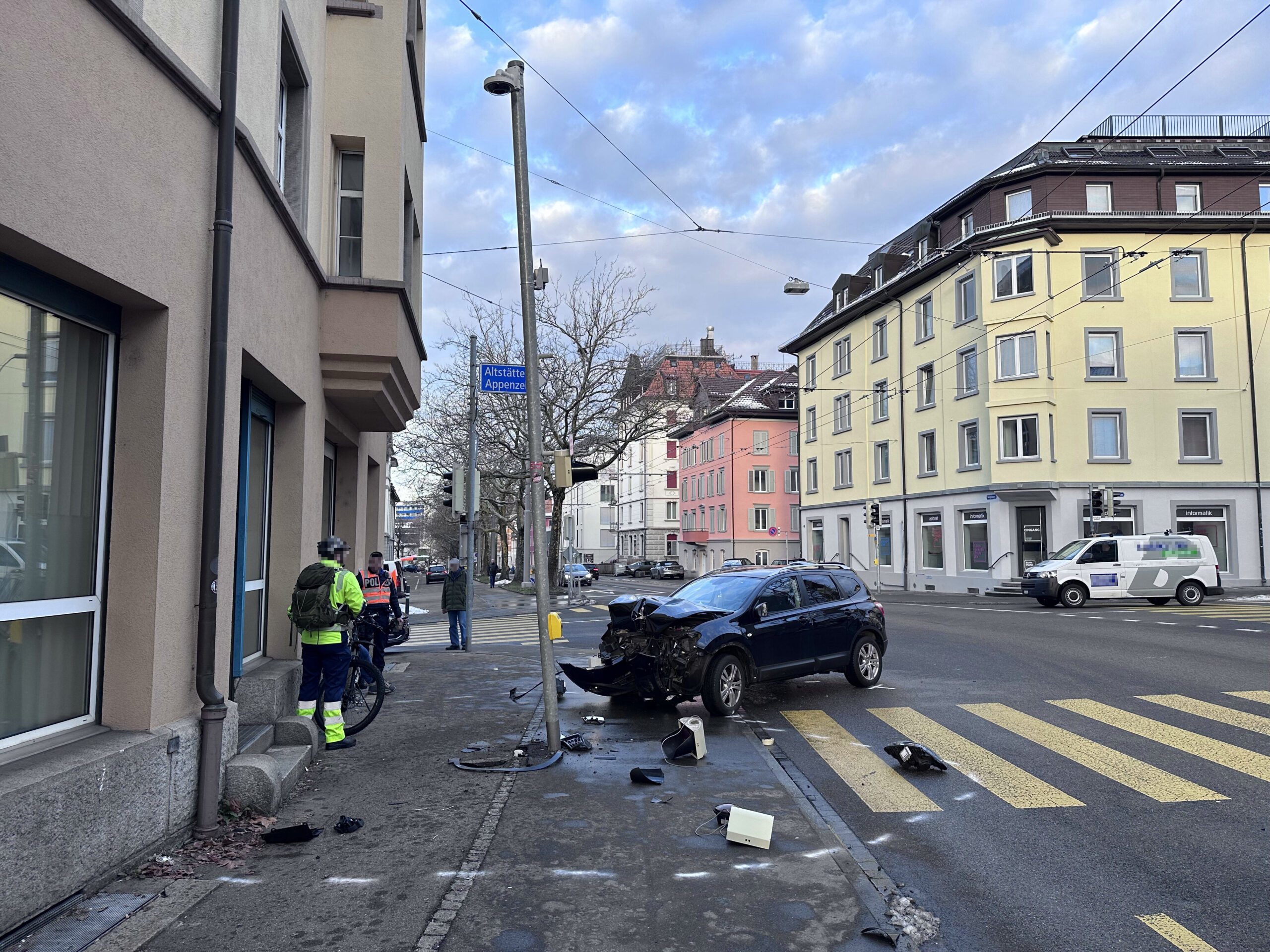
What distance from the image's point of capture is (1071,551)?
2550cm

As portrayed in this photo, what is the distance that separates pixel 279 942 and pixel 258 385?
5.09 meters

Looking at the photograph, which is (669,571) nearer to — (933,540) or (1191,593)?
(933,540)

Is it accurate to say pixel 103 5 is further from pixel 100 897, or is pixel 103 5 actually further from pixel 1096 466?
pixel 1096 466

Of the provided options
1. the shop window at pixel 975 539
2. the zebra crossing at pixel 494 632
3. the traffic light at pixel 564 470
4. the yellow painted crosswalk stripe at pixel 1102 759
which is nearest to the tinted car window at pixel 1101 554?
the shop window at pixel 975 539

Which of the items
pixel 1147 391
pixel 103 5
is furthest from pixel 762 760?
pixel 1147 391

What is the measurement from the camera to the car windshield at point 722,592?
33.8 ft

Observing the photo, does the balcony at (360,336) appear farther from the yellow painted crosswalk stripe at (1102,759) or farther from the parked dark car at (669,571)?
the parked dark car at (669,571)

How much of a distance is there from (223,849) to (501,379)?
729 centimetres

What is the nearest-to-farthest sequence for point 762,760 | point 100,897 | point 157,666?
point 100,897, point 157,666, point 762,760

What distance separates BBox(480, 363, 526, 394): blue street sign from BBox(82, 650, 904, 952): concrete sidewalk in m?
5.08

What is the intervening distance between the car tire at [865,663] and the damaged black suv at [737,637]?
12 millimetres

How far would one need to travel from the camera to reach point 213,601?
573cm

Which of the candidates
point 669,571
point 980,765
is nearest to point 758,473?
point 669,571

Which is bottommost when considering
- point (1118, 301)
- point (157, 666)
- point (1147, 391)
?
point (157, 666)
